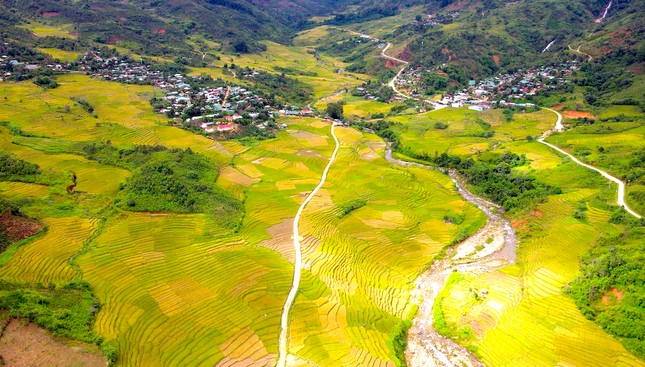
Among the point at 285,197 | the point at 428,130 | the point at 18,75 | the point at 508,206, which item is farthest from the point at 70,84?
the point at 508,206

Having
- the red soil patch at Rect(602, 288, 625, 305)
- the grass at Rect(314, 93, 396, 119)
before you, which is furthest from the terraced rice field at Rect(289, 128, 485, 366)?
the grass at Rect(314, 93, 396, 119)

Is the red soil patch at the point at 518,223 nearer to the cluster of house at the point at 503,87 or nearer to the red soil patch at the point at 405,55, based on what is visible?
the cluster of house at the point at 503,87

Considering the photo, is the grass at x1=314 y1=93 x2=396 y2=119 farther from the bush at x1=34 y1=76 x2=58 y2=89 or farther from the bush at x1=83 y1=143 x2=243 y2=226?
the bush at x1=34 y1=76 x2=58 y2=89

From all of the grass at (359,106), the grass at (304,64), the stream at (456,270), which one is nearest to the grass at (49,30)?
the grass at (304,64)

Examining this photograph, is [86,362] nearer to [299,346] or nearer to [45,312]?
[45,312]

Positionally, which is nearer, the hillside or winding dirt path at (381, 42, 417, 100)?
winding dirt path at (381, 42, 417, 100)

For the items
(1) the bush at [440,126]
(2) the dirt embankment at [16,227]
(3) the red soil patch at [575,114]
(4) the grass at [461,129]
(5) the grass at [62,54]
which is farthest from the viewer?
(5) the grass at [62,54]

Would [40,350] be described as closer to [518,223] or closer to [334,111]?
[518,223]
